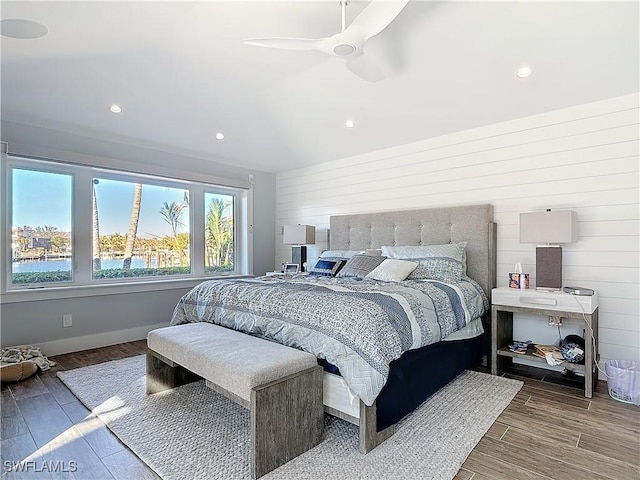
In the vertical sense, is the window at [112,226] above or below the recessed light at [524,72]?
below

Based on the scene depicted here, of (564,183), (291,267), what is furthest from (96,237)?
(564,183)

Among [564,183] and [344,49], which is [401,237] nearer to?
[564,183]

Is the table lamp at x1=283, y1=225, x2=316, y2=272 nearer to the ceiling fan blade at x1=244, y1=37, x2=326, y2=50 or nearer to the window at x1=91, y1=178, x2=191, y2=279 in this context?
the window at x1=91, y1=178, x2=191, y2=279

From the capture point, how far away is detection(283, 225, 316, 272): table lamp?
4.90 metres

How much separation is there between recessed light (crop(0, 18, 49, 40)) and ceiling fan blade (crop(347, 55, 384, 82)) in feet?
7.24

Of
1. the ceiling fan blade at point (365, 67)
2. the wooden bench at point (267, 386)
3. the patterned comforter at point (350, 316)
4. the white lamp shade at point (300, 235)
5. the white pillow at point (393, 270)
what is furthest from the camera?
the white lamp shade at point (300, 235)

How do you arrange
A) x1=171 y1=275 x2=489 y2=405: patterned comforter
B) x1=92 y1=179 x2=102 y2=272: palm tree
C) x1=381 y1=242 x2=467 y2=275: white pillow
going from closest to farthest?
x1=171 y1=275 x2=489 y2=405: patterned comforter → x1=381 y1=242 x2=467 y2=275: white pillow → x1=92 y1=179 x2=102 y2=272: palm tree

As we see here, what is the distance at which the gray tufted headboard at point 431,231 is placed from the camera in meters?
3.49

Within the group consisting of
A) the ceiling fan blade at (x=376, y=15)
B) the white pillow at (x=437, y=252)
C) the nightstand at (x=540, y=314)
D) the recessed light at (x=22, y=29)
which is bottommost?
the nightstand at (x=540, y=314)

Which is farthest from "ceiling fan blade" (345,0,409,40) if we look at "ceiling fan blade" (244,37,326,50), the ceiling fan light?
"ceiling fan blade" (244,37,326,50)

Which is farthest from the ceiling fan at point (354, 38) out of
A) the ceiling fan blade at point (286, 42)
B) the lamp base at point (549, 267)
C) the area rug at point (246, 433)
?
the area rug at point (246, 433)

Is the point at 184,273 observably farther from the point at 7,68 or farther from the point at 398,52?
the point at 398,52

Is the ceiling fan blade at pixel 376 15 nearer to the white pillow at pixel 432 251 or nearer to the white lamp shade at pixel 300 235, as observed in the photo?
the white pillow at pixel 432 251

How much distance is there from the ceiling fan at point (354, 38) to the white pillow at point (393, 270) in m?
1.79
